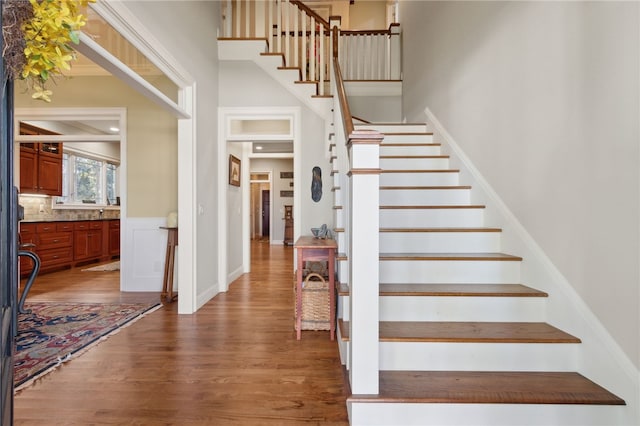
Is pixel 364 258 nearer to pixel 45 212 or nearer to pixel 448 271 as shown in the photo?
pixel 448 271

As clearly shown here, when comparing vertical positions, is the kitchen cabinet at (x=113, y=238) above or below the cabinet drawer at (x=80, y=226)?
below

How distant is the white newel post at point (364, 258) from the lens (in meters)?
1.47

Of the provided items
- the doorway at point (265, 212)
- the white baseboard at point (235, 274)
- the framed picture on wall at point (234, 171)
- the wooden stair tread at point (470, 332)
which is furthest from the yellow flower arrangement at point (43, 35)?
the doorway at point (265, 212)

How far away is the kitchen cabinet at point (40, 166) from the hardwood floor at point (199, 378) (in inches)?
162

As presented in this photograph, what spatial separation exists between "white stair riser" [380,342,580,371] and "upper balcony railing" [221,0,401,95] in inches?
140

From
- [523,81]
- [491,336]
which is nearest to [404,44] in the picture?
[523,81]

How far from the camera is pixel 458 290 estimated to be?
6.41 ft

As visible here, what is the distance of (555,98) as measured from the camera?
1.83 meters

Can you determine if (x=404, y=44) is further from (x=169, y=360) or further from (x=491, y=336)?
(x=169, y=360)

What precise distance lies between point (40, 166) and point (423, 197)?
639cm

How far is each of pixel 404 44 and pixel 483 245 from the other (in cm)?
367

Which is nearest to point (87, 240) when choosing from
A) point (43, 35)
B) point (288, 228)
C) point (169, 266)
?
point (169, 266)

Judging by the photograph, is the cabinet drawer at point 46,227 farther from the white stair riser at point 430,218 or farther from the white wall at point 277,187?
the white wall at point 277,187

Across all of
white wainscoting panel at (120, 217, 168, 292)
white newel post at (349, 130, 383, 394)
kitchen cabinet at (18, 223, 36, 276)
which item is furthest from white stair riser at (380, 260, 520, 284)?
kitchen cabinet at (18, 223, 36, 276)
